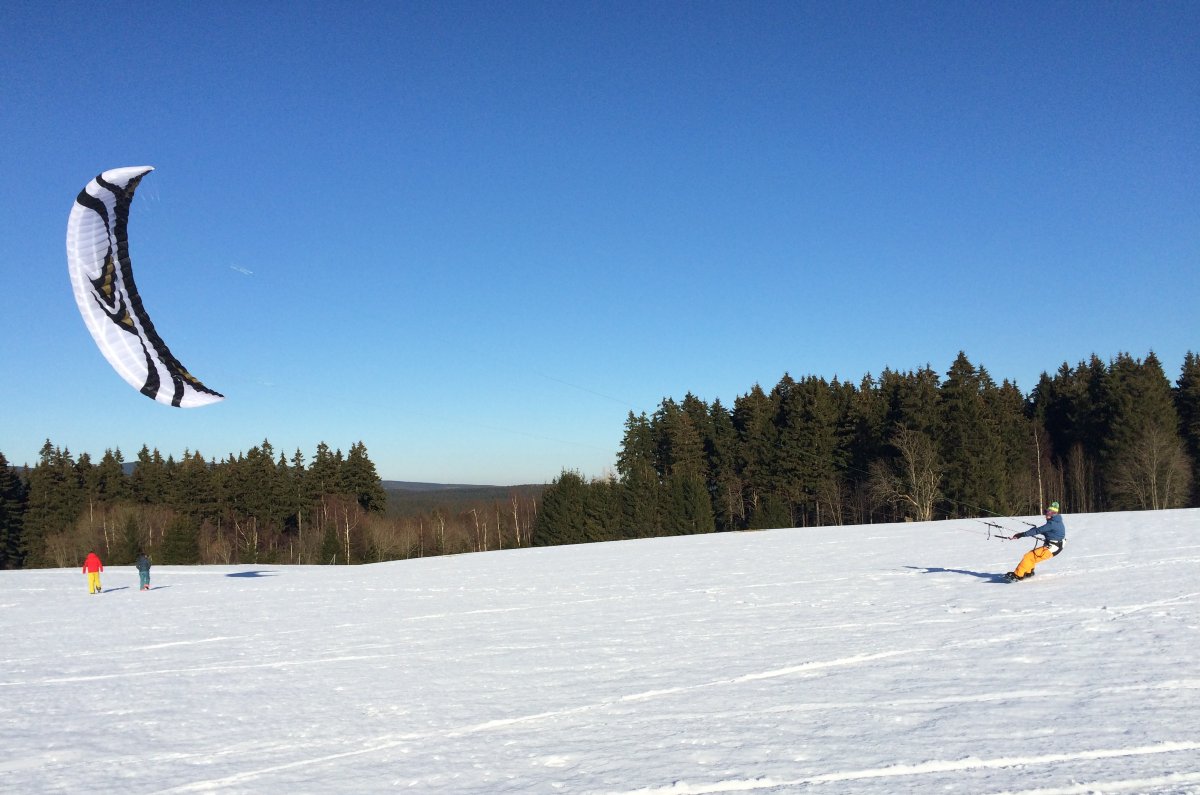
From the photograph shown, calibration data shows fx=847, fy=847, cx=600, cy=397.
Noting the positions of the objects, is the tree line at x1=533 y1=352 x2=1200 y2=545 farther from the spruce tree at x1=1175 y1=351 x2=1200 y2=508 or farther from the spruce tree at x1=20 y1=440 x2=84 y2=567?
the spruce tree at x1=20 y1=440 x2=84 y2=567

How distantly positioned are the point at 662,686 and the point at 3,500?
76.9 meters

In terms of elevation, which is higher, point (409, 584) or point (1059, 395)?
point (1059, 395)

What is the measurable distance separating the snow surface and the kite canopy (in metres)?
4.36

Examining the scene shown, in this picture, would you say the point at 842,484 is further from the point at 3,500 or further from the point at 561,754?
the point at 3,500

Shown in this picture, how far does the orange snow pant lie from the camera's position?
14.4 m

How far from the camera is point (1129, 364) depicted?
183ft

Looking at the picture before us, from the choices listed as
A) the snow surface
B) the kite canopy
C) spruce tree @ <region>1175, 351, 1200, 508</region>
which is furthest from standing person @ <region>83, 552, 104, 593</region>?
spruce tree @ <region>1175, 351, 1200, 508</region>

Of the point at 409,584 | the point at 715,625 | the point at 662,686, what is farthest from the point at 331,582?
the point at 662,686

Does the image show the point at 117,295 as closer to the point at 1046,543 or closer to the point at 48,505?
the point at 1046,543

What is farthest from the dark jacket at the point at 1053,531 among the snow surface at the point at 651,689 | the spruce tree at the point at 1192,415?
the spruce tree at the point at 1192,415

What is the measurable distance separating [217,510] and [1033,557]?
66.5m

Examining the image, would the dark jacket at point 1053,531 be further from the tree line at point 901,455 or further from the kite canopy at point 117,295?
the tree line at point 901,455

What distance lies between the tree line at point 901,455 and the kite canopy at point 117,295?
42.4 m

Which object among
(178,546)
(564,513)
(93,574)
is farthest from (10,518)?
(93,574)
